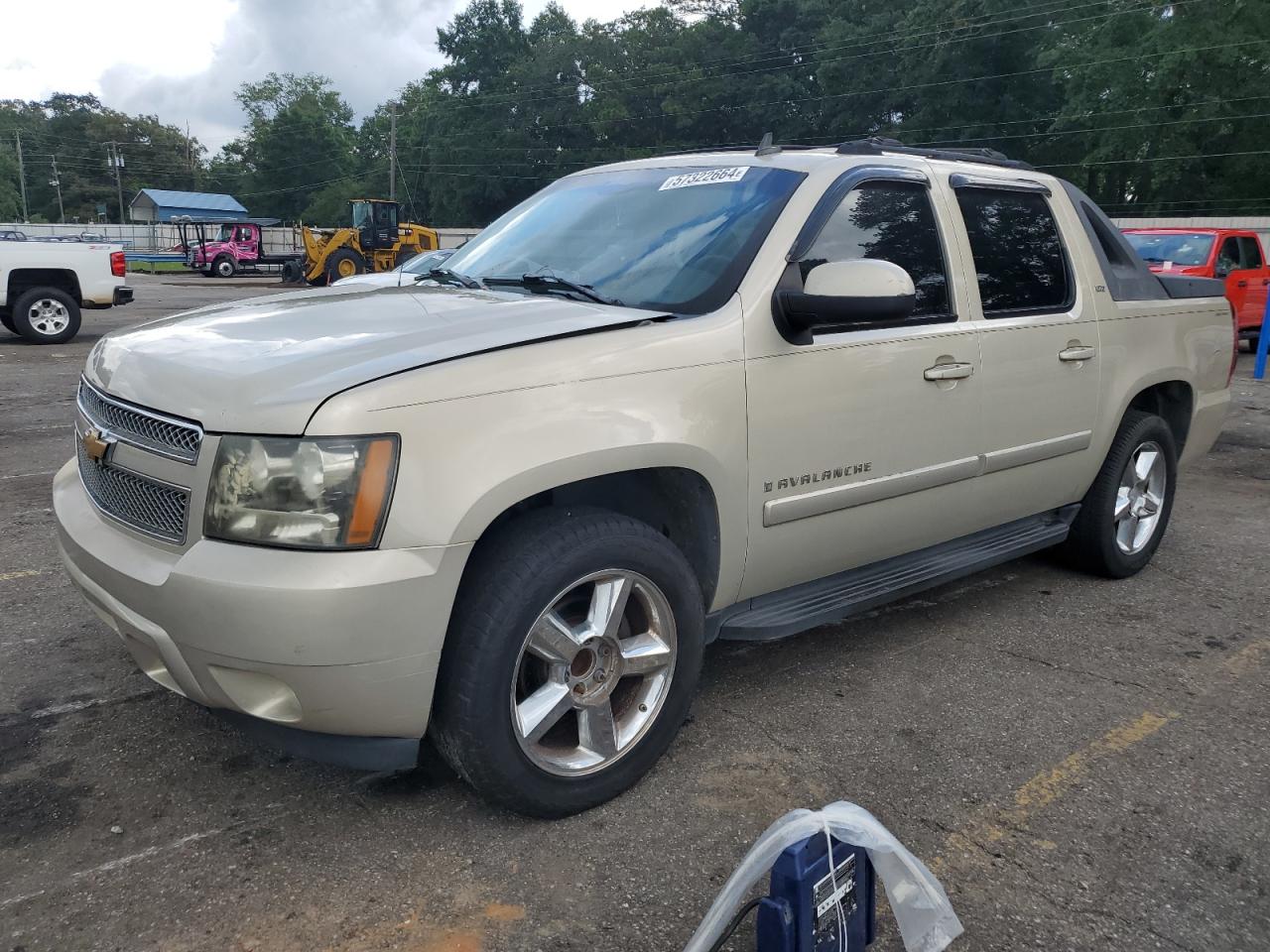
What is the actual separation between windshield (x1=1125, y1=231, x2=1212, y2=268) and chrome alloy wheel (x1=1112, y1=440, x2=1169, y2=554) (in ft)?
32.2

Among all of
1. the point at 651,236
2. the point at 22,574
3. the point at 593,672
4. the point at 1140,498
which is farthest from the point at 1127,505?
the point at 22,574

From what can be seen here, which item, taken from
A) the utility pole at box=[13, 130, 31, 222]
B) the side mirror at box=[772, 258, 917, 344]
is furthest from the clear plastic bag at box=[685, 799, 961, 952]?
the utility pole at box=[13, 130, 31, 222]

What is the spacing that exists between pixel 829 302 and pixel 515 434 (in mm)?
1031

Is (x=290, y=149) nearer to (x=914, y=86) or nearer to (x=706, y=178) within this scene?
(x=914, y=86)

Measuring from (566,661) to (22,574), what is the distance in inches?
124

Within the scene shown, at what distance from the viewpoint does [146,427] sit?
2582 millimetres

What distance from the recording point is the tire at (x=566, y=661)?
2477mm

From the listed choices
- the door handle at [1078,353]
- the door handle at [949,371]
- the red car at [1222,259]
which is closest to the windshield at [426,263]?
the door handle at [949,371]

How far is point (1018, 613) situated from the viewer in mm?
4383

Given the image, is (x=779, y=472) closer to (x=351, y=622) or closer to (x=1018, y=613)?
(x=351, y=622)

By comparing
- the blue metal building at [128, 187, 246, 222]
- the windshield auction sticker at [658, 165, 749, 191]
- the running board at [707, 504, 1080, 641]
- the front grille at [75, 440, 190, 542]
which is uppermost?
the blue metal building at [128, 187, 246, 222]

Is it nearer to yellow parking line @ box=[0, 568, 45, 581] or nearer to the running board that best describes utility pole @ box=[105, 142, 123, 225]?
yellow parking line @ box=[0, 568, 45, 581]

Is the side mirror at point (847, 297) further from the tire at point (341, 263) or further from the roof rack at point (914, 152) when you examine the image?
the tire at point (341, 263)

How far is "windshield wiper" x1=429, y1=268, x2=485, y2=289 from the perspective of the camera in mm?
3553
